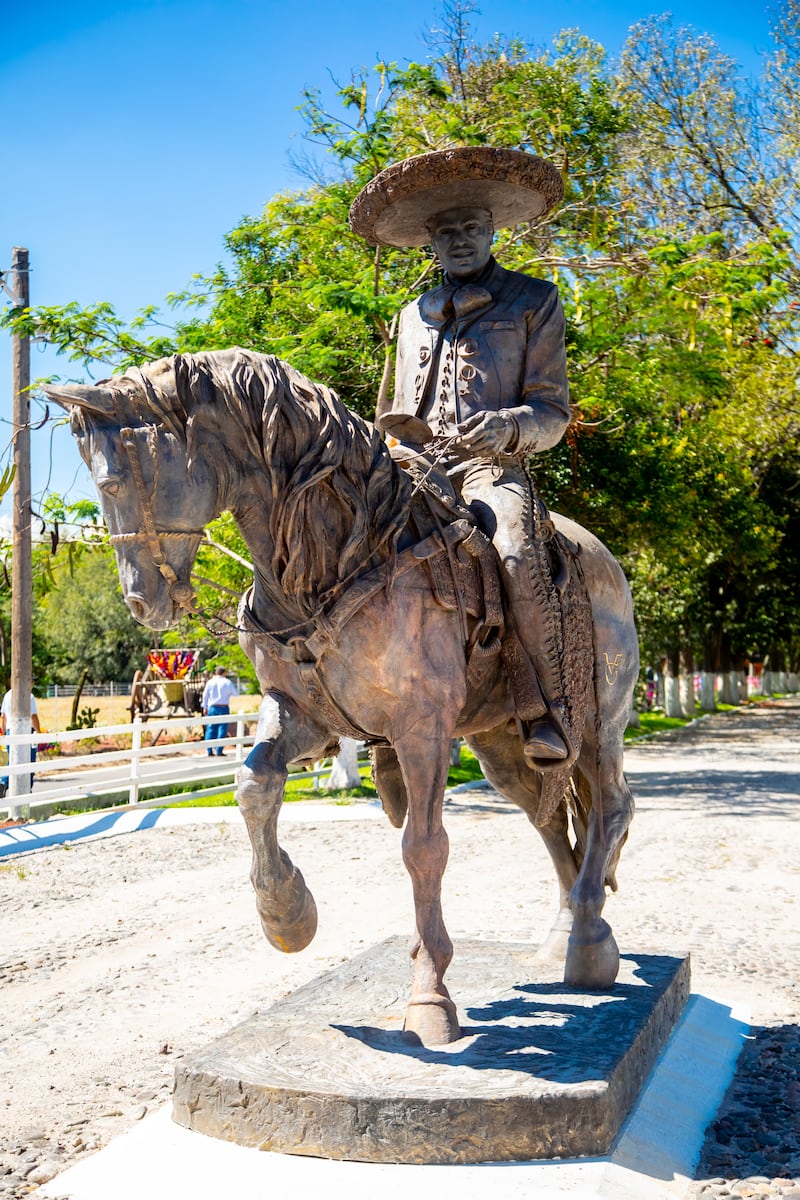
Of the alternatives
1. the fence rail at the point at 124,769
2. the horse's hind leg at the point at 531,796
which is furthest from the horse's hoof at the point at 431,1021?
the fence rail at the point at 124,769

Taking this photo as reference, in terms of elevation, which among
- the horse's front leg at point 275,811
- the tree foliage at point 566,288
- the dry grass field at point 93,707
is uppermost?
the tree foliage at point 566,288

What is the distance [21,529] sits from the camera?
1518 cm

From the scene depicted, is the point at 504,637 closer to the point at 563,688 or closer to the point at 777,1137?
the point at 563,688

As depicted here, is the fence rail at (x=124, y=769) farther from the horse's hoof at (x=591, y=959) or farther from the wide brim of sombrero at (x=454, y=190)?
the wide brim of sombrero at (x=454, y=190)

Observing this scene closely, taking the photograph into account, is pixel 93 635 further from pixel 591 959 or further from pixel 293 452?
pixel 293 452

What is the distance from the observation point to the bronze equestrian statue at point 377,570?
3.94 metres

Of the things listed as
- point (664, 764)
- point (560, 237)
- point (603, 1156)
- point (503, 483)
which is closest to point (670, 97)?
point (560, 237)

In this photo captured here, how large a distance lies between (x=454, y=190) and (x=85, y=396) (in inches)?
82.8

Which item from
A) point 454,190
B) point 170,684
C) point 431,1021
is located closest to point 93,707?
point 170,684

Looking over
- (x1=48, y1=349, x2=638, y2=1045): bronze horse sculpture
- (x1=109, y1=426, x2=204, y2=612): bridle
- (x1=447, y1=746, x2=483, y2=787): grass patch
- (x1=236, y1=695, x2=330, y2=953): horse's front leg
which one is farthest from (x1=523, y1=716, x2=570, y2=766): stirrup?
(x1=447, y1=746, x2=483, y2=787): grass patch

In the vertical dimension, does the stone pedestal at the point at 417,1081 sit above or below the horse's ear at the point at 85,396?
below

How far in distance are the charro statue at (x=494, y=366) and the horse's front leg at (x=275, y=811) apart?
3.30 feet

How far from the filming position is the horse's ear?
3.77 meters

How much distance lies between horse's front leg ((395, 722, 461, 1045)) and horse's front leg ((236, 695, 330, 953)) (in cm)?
40
